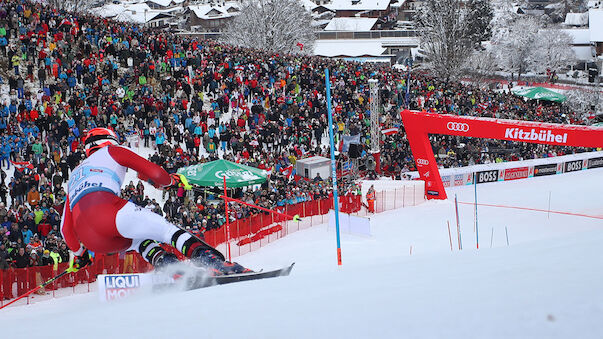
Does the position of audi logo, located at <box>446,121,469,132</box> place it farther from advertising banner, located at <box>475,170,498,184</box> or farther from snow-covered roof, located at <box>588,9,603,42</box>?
snow-covered roof, located at <box>588,9,603,42</box>

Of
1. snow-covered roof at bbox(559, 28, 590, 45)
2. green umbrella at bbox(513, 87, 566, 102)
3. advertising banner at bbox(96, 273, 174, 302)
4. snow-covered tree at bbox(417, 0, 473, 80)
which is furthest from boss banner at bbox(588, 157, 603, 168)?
snow-covered roof at bbox(559, 28, 590, 45)

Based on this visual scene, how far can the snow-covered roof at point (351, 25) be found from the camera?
265 ft

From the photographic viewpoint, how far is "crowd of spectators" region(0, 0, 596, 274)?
1587 cm

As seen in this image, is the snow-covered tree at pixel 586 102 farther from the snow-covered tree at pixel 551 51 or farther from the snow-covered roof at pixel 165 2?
the snow-covered roof at pixel 165 2

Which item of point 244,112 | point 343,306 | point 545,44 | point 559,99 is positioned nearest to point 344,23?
point 545,44

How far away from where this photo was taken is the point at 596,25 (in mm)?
66812

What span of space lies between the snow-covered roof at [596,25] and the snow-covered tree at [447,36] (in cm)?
2402

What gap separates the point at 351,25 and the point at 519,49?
22.7m

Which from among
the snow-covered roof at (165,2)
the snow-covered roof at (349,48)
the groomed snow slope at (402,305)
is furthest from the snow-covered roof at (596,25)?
the snow-covered roof at (165,2)

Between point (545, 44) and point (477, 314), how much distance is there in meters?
65.7

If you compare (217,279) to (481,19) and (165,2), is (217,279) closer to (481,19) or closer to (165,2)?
(481,19)

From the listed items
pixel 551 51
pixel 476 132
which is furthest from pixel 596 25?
pixel 476 132

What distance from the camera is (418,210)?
19281mm

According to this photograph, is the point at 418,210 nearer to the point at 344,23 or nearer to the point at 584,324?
the point at 584,324
